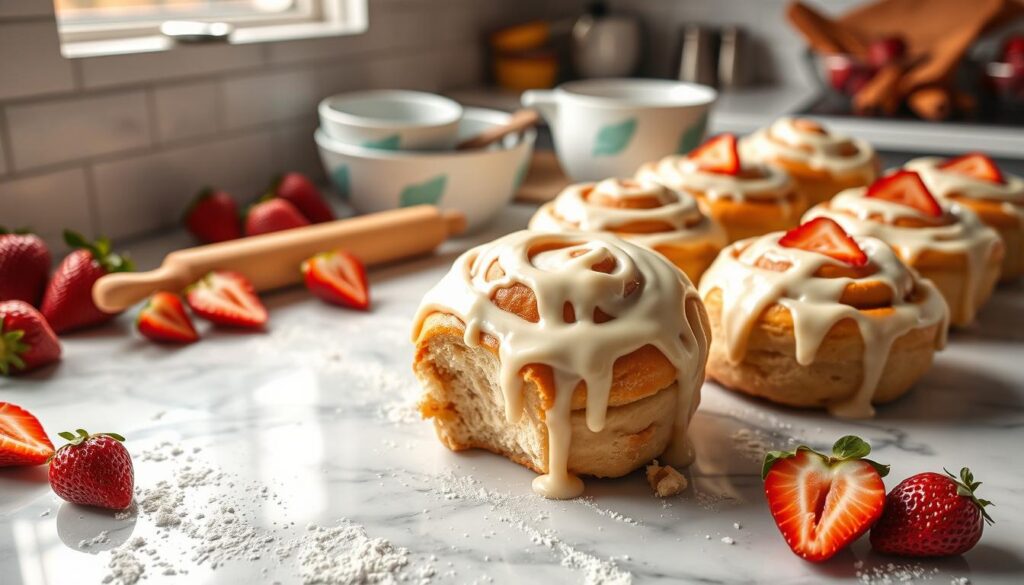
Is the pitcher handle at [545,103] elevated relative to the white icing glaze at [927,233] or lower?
elevated

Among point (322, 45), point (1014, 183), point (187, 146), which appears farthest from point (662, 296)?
point (322, 45)

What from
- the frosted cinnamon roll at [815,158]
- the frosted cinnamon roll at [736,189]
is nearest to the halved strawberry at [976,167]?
the frosted cinnamon roll at [815,158]

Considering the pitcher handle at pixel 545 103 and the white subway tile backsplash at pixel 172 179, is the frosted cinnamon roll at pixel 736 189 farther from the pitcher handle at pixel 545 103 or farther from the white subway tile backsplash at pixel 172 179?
the white subway tile backsplash at pixel 172 179

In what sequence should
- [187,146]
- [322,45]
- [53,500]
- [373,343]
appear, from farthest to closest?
1. [322,45]
2. [187,146]
3. [373,343]
4. [53,500]

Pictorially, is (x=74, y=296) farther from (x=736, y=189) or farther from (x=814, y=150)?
(x=814, y=150)

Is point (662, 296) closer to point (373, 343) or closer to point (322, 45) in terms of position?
point (373, 343)

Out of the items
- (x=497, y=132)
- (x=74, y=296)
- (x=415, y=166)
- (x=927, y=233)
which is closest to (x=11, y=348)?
(x=74, y=296)
